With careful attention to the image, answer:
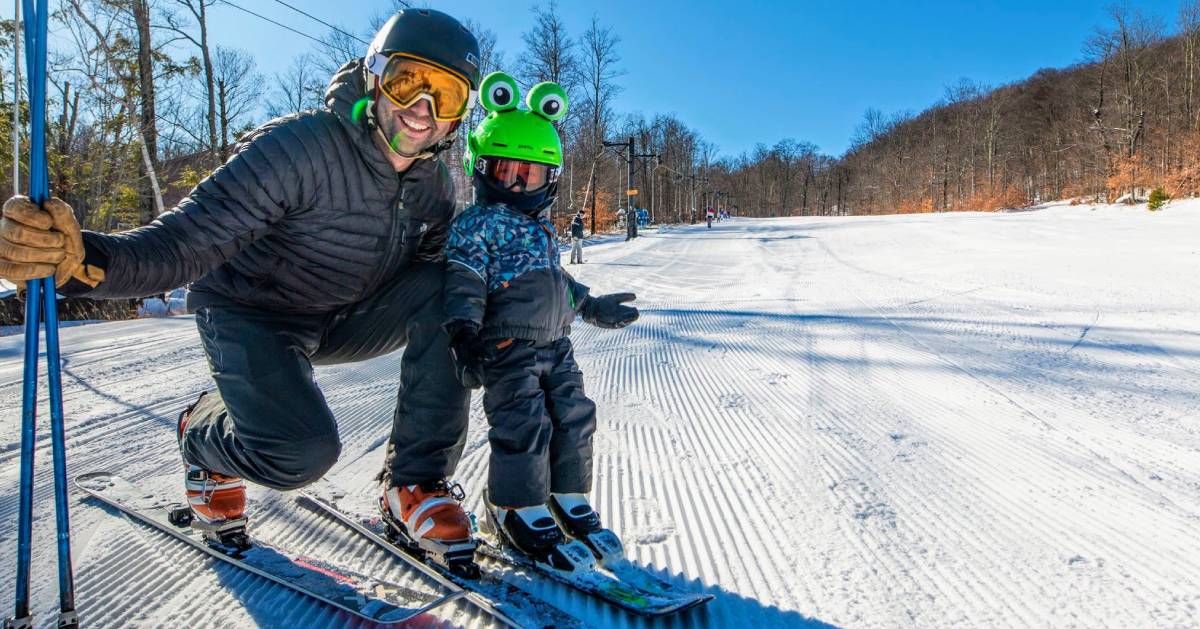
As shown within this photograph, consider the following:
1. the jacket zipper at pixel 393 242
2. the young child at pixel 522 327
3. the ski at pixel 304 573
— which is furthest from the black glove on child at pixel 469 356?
the ski at pixel 304 573

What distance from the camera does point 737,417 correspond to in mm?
2795

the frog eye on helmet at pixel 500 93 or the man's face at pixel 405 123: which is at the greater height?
the frog eye on helmet at pixel 500 93

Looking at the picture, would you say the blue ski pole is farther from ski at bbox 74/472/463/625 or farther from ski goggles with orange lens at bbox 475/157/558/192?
ski goggles with orange lens at bbox 475/157/558/192

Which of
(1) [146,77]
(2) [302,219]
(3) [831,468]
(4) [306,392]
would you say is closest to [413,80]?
(2) [302,219]

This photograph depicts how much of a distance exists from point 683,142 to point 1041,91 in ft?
140

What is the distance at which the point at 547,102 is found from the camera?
2.05 metres

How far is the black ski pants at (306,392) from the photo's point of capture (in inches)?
62.1

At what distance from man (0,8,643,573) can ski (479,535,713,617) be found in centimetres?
18

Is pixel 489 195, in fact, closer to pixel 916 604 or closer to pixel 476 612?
pixel 476 612

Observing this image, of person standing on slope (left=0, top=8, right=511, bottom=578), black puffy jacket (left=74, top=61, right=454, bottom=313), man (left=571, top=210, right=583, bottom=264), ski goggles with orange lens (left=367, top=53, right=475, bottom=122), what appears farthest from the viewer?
man (left=571, top=210, right=583, bottom=264)

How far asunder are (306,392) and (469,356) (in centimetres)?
46

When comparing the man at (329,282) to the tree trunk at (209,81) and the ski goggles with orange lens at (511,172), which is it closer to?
the ski goggles with orange lens at (511,172)

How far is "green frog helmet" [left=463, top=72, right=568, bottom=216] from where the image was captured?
1.97m

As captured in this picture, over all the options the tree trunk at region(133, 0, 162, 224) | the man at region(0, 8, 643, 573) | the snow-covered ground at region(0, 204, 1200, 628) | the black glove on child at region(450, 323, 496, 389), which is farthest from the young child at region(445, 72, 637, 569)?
the tree trunk at region(133, 0, 162, 224)
